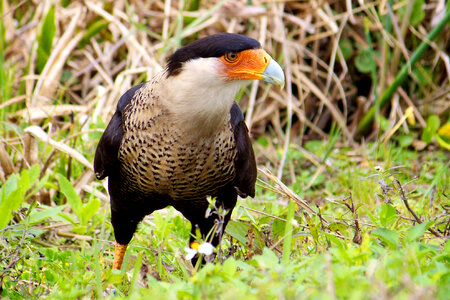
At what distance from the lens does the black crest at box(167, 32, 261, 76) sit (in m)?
2.58

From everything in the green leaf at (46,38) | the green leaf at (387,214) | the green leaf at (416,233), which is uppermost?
the green leaf at (46,38)

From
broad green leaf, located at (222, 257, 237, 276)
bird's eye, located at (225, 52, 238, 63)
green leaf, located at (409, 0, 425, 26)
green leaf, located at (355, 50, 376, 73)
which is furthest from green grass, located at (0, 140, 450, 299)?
green leaf, located at (409, 0, 425, 26)

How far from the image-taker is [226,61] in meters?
2.60

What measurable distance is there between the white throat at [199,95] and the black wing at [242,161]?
0.27 meters

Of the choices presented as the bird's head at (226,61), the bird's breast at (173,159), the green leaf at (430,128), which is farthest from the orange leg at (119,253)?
the green leaf at (430,128)

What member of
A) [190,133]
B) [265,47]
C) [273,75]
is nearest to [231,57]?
[273,75]

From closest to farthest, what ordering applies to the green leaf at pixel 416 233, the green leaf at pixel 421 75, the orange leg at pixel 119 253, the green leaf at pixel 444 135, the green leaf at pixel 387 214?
the green leaf at pixel 416 233 < the green leaf at pixel 387 214 < the orange leg at pixel 119 253 < the green leaf at pixel 444 135 < the green leaf at pixel 421 75

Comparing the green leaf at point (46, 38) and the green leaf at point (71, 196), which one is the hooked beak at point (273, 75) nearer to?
the green leaf at point (71, 196)

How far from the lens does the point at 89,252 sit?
3295mm

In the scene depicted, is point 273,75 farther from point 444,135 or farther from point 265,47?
point 265,47

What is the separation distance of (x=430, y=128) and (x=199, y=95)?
2723 millimetres

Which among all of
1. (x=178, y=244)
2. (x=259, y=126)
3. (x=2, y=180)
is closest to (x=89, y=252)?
(x=178, y=244)

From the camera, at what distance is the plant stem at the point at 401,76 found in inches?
181

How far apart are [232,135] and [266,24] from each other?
→ 2.60 m
